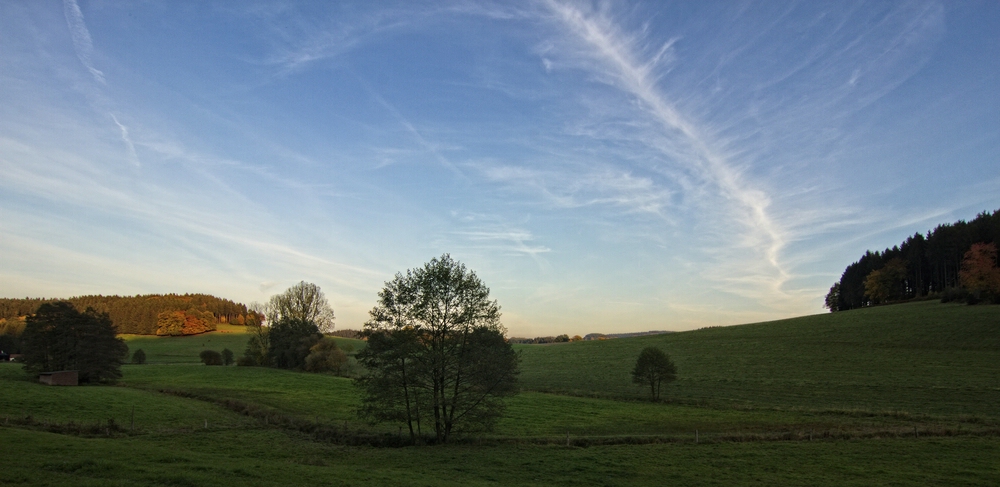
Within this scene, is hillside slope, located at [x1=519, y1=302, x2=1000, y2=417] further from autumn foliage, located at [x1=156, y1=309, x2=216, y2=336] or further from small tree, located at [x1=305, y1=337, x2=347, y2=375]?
autumn foliage, located at [x1=156, y1=309, x2=216, y2=336]

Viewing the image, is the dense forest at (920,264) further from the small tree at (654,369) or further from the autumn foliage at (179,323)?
the autumn foliage at (179,323)

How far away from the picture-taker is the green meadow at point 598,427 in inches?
844

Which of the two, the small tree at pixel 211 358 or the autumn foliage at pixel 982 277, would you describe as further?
the small tree at pixel 211 358

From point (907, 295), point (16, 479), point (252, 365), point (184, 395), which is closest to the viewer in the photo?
point (16, 479)

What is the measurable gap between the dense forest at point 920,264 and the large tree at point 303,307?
122491mm

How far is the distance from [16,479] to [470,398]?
→ 22.5m

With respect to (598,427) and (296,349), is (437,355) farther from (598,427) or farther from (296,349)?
(296,349)

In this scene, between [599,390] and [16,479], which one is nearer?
[16,479]

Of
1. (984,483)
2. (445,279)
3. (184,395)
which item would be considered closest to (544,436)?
(445,279)

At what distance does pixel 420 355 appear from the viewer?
33438mm

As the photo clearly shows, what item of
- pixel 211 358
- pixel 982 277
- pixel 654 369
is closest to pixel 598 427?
pixel 654 369

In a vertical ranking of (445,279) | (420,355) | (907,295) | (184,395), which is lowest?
(184,395)

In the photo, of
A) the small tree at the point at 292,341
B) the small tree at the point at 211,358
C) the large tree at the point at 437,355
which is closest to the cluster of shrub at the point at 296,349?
the small tree at the point at 292,341

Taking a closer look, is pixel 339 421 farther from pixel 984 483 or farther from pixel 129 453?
pixel 984 483
